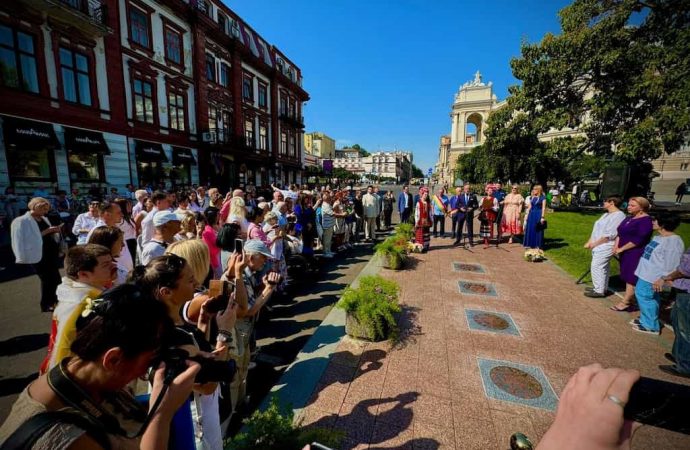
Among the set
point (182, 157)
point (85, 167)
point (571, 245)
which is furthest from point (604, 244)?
point (182, 157)

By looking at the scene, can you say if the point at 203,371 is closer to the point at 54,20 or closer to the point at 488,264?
the point at 488,264

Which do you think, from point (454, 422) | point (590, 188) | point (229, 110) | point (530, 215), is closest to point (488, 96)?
point (590, 188)

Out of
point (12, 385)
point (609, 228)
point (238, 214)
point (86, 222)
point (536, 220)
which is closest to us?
point (12, 385)

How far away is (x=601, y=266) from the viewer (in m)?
5.72

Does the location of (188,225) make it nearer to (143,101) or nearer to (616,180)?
(143,101)

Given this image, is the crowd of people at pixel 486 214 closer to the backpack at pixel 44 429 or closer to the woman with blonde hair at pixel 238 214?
the woman with blonde hair at pixel 238 214

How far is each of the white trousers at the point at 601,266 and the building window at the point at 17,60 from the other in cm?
2003

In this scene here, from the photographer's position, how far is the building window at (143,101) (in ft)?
55.8

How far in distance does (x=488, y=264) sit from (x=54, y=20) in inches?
778

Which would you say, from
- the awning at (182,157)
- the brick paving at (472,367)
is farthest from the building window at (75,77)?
the brick paving at (472,367)

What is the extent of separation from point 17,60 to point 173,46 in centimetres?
935

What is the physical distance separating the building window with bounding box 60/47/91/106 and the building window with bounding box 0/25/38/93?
101 centimetres

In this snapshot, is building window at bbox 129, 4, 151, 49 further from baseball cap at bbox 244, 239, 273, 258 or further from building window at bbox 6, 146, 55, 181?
baseball cap at bbox 244, 239, 273, 258

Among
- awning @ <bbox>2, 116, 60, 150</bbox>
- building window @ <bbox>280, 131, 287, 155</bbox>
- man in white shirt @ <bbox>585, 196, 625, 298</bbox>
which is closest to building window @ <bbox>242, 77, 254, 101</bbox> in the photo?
building window @ <bbox>280, 131, 287, 155</bbox>
